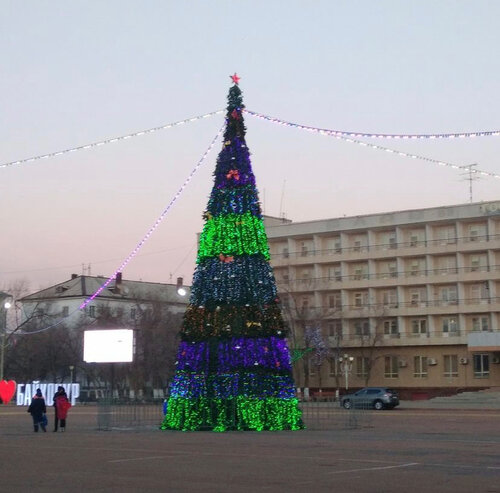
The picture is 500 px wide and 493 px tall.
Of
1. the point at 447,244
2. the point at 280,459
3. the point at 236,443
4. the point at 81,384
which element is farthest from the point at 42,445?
the point at 81,384

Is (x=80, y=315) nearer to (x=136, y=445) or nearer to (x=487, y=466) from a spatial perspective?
(x=136, y=445)

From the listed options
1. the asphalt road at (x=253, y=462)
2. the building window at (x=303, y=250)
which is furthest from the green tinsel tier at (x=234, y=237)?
the building window at (x=303, y=250)

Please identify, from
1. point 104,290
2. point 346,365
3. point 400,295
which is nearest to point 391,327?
point 400,295

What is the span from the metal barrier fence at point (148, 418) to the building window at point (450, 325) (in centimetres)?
3526

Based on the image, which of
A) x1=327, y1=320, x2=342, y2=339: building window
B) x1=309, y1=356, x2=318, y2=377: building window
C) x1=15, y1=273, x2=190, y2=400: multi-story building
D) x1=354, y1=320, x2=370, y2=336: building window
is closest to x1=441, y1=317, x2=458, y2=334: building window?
x1=354, y1=320, x2=370, y2=336: building window

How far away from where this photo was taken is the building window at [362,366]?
83.3m

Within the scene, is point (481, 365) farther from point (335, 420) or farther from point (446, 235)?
point (335, 420)

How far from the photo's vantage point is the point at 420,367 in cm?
8062

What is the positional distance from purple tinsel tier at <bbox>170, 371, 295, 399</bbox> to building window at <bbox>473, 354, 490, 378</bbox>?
163 ft

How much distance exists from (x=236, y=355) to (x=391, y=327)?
5439 centimetres

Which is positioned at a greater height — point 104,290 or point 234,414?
point 104,290

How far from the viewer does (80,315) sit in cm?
10250

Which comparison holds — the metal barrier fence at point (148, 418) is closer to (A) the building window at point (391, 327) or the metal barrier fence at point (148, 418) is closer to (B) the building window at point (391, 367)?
(B) the building window at point (391, 367)

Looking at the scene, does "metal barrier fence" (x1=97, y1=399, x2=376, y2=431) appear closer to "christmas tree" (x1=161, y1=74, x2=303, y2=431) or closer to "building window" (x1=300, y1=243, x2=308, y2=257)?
"christmas tree" (x1=161, y1=74, x2=303, y2=431)
